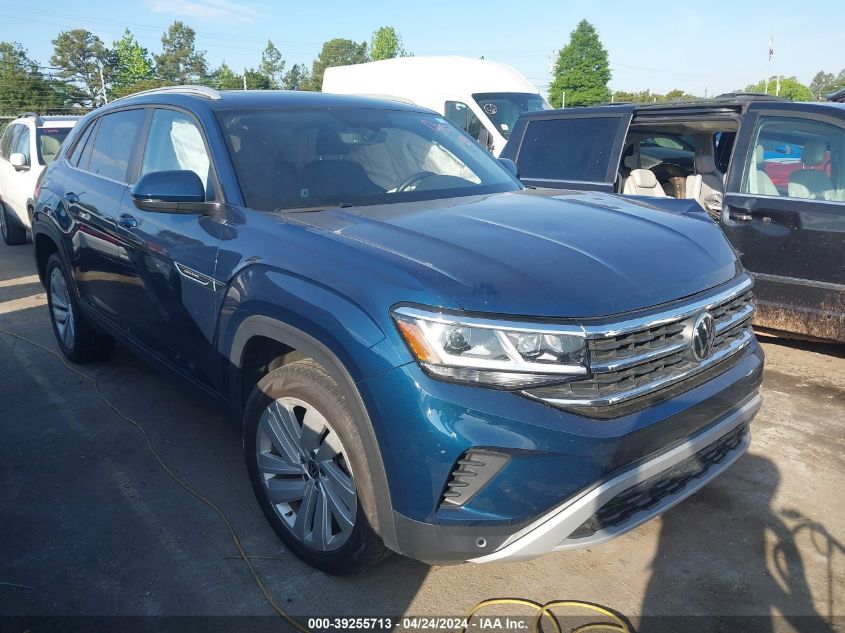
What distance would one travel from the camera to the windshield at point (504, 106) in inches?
476

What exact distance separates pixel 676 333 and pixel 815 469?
173 centimetres

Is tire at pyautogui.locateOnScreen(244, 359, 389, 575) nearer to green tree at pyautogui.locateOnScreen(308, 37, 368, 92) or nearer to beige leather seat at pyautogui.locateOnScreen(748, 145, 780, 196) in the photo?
beige leather seat at pyautogui.locateOnScreen(748, 145, 780, 196)

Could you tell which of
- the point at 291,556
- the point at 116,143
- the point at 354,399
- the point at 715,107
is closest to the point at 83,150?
the point at 116,143

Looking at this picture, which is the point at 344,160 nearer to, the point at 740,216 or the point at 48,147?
the point at 740,216

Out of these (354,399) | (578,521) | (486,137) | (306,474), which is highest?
(486,137)

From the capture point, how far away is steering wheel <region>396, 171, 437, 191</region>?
11.4ft

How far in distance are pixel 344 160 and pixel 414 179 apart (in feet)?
1.17

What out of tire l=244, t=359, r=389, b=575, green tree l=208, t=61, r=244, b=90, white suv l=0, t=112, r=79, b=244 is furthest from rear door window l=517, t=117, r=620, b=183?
green tree l=208, t=61, r=244, b=90

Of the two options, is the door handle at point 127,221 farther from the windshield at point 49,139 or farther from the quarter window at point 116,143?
the windshield at point 49,139

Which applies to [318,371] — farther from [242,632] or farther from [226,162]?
[226,162]

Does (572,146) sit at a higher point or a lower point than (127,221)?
higher

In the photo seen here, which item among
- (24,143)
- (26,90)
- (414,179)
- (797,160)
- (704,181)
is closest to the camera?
(414,179)

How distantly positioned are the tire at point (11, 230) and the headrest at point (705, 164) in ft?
30.1

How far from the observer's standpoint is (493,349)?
221 centimetres
